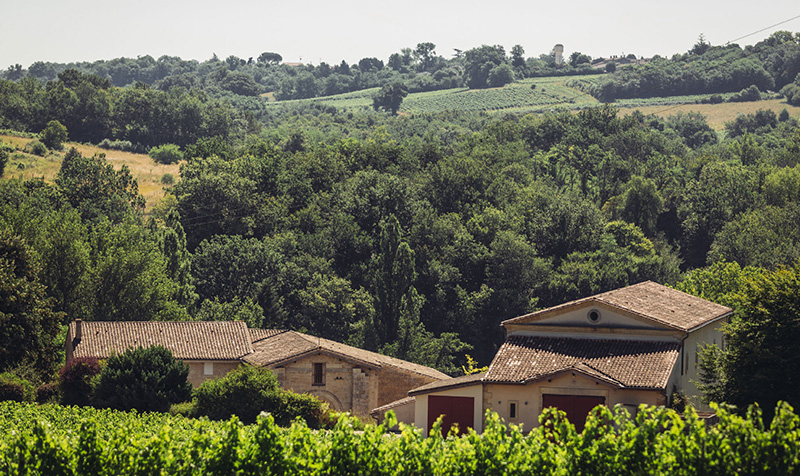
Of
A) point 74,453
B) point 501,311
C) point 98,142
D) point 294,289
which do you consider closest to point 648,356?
point 74,453

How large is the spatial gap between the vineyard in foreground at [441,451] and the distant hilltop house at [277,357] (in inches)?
1160

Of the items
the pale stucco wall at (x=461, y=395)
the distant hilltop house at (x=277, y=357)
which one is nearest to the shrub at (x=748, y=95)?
the distant hilltop house at (x=277, y=357)

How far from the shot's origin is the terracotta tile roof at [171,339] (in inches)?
2173

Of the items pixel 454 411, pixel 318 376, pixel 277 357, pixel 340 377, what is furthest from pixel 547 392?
pixel 277 357

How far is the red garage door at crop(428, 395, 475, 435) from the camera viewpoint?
42688mm

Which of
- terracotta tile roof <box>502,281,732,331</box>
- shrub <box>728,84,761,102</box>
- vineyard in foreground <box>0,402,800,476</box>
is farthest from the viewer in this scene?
shrub <box>728,84,761,102</box>

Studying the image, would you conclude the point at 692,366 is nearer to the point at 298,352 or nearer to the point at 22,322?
the point at 298,352

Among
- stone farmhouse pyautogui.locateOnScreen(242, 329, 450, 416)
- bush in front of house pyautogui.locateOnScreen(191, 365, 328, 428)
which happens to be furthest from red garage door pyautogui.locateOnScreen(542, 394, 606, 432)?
stone farmhouse pyautogui.locateOnScreen(242, 329, 450, 416)

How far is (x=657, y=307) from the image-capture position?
46.9 metres

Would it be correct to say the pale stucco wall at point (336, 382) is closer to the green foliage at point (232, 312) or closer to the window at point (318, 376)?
the window at point (318, 376)

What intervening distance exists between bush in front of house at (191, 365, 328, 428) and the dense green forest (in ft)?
36.6

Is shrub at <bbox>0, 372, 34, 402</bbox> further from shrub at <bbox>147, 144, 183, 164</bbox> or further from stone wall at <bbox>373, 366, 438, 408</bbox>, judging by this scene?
shrub at <bbox>147, 144, 183, 164</bbox>

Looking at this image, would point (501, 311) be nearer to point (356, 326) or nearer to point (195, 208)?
point (356, 326)

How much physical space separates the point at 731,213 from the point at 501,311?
2821cm
